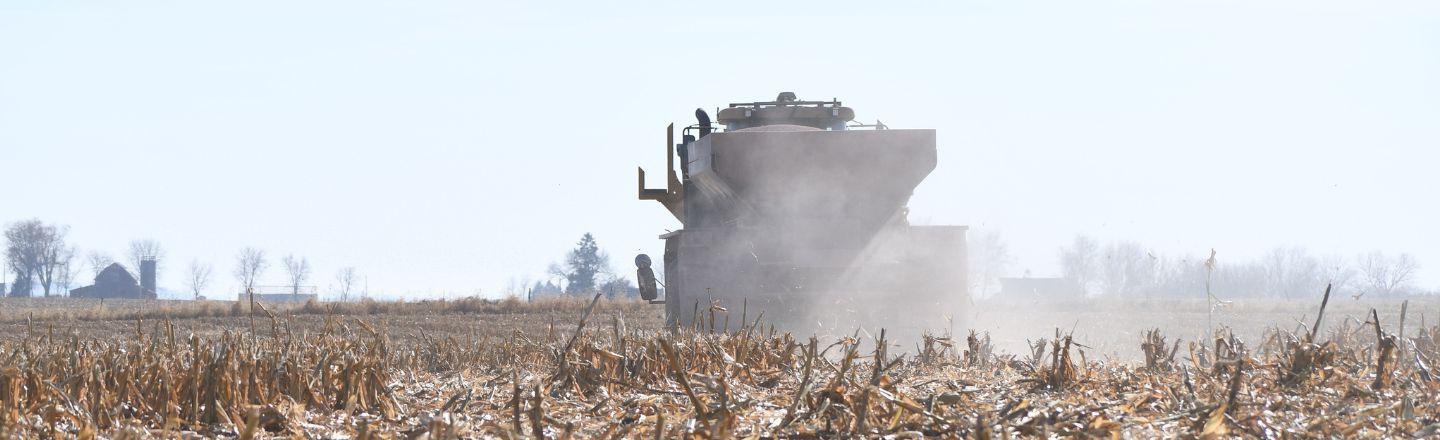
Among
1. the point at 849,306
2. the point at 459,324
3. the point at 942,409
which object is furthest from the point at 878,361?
the point at 459,324

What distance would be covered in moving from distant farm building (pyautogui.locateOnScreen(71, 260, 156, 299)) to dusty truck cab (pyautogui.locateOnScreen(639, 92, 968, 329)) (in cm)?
10404

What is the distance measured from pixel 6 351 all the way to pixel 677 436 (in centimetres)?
381

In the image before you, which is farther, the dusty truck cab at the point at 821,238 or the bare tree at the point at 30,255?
the bare tree at the point at 30,255

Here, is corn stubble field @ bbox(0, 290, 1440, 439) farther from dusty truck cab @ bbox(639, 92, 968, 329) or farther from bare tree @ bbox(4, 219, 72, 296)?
bare tree @ bbox(4, 219, 72, 296)

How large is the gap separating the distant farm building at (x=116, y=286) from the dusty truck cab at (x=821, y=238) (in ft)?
341

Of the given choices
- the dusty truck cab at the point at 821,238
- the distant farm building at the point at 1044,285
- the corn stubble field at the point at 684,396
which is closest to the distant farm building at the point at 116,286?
the distant farm building at the point at 1044,285

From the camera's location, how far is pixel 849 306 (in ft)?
42.8

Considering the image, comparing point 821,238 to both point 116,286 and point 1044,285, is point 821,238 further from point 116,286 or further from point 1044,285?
point 116,286

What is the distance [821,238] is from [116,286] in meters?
110

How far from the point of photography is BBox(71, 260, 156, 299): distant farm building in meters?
108

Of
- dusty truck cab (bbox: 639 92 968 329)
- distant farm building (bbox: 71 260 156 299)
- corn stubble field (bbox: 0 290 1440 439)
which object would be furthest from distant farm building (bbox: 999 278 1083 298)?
corn stubble field (bbox: 0 290 1440 439)

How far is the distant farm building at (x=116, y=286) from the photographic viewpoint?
4260 inches

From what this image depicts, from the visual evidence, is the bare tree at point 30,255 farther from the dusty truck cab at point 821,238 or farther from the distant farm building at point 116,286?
the dusty truck cab at point 821,238

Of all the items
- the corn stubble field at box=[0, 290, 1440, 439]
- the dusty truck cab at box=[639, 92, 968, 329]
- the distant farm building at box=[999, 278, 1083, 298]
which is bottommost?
the corn stubble field at box=[0, 290, 1440, 439]
